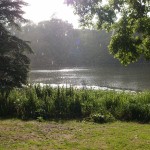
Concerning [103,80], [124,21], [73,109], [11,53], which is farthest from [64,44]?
[124,21]

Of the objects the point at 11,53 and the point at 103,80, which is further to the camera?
the point at 103,80

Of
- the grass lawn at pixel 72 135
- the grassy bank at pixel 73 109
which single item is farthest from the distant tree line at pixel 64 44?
the grass lawn at pixel 72 135

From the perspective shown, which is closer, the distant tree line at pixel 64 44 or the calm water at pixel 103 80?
the calm water at pixel 103 80

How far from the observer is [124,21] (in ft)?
32.1

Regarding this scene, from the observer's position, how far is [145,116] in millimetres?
11961

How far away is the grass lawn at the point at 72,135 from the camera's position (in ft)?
26.8

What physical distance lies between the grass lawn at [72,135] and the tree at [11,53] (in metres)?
6.27

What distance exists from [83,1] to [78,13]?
27.7 inches

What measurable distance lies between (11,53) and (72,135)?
32.4ft

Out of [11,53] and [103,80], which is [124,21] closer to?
[11,53]

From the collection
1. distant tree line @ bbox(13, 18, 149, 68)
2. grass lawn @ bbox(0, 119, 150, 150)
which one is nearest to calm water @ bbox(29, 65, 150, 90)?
grass lawn @ bbox(0, 119, 150, 150)

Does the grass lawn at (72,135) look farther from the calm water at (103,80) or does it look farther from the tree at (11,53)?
the calm water at (103,80)

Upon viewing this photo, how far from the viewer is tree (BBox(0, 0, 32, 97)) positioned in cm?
1716

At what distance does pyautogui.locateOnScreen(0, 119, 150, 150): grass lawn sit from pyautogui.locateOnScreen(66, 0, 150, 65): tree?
2.49 metres
